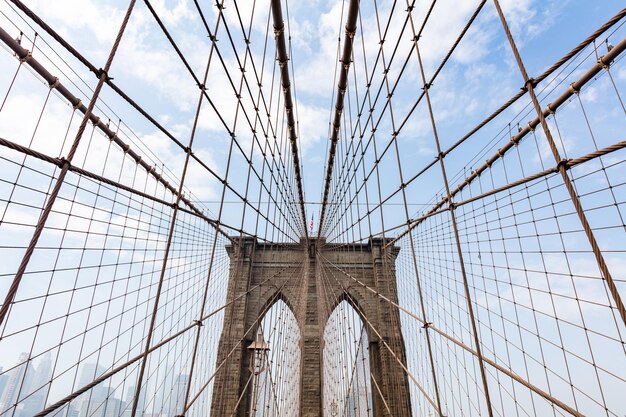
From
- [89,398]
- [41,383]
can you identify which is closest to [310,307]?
[89,398]

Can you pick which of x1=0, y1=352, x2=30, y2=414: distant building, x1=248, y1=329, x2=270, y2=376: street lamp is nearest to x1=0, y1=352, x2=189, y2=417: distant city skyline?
x1=0, y1=352, x2=30, y2=414: distant building

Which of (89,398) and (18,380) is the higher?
(89,398)

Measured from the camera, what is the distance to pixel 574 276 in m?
3.95

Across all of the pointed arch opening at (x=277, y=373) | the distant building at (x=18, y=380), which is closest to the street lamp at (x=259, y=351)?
the pointed arch opening at (x=277, y=373)

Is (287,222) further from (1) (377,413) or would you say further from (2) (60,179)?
(2) (60,179)

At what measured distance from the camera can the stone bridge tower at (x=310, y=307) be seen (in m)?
10.7

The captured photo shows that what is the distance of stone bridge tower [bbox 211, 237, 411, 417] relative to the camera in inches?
420

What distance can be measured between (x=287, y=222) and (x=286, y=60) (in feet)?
24.0

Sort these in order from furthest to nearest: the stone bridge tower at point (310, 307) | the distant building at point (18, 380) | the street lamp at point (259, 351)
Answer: the stone bridge tower at point (310, 307) < the street lamp at point (259, 351) < the distant building at point (18, 380)

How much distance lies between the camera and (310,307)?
41.1ft

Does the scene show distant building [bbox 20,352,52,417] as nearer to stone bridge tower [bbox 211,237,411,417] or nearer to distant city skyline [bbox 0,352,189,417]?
distant city skyline [bbox 0,352,189,417]

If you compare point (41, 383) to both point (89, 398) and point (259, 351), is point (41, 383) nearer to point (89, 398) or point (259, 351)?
point (259, 351)

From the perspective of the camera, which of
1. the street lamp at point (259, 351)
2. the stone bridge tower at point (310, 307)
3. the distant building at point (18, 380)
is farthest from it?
the stone bridge tower at point (310, 307)

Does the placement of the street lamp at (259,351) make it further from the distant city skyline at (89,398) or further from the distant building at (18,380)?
the distant building at (18,380)
